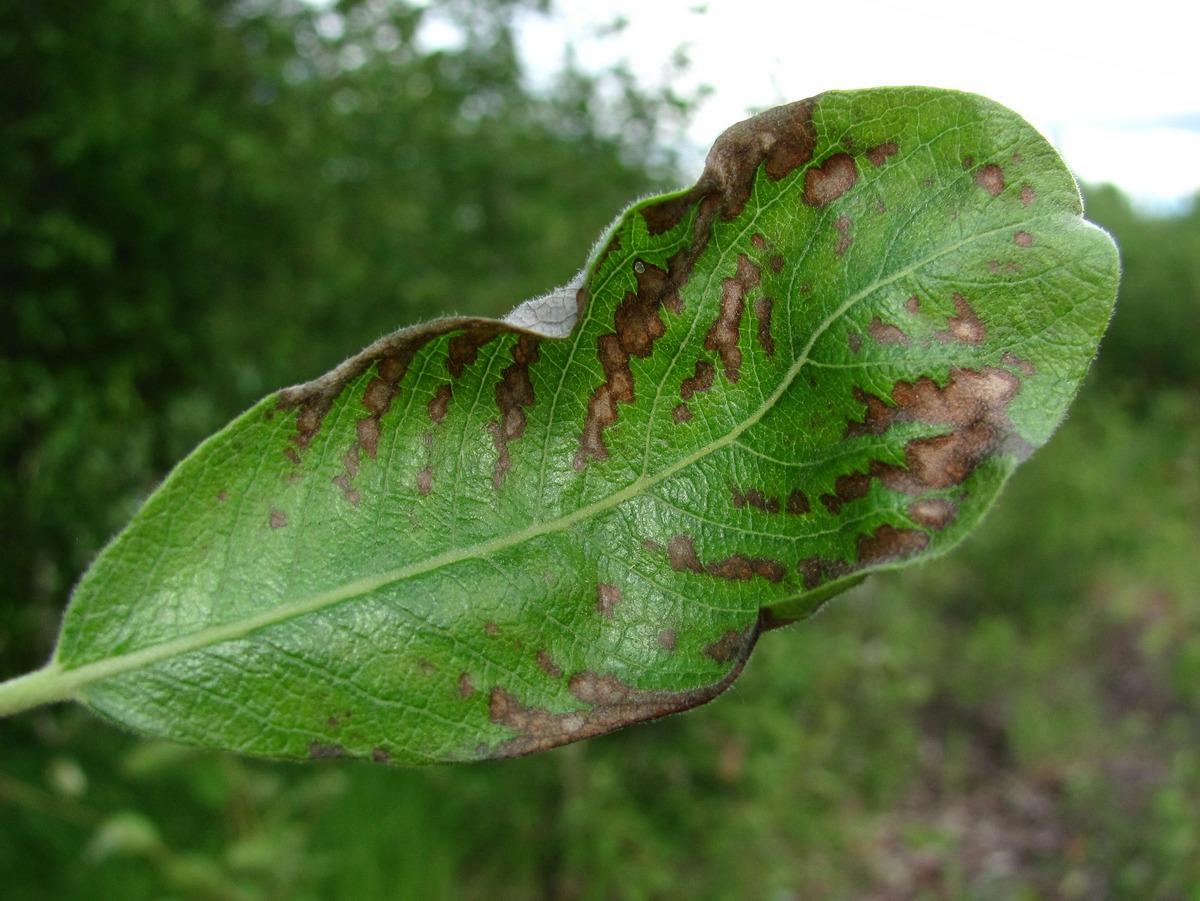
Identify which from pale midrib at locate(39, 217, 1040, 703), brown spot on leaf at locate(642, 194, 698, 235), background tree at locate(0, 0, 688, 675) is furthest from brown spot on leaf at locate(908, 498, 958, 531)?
background tree at locate(0, 0, 688, 675)

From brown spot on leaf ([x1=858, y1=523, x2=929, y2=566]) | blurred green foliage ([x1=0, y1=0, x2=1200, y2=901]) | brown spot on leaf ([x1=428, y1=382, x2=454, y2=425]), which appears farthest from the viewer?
blurred green foliage ([x1=0, y1=0, x2=1200, y2=901])

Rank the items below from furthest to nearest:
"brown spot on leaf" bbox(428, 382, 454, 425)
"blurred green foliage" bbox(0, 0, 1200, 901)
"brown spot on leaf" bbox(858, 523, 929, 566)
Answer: "blurred green foliage" bbox(0, 0, 1200, 901) < "brown spot on leaf" bbox(428, 382, 454, 425) < "brown spot on leaf" bbox(858, 523, 929, 566)

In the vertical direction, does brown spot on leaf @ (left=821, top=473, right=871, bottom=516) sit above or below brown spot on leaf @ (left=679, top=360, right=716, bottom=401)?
below

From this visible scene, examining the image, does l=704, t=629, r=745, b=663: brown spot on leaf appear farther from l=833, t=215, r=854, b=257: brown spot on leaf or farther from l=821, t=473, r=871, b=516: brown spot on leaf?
l=833, t=215, r=854, b=257: brown spot on leaf

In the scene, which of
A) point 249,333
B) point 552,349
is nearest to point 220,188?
point 249,333

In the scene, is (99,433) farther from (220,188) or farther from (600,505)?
(600,505)

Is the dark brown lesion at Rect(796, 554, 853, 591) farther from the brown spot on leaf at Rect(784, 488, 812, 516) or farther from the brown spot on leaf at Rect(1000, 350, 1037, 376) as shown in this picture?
the brown spot on leaf at Rect(1000, 350, 1037, 376)

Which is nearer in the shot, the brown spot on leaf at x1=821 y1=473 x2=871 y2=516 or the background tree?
the brown spot on leaf at x1=821 y1=473 x2=871 y2=516
